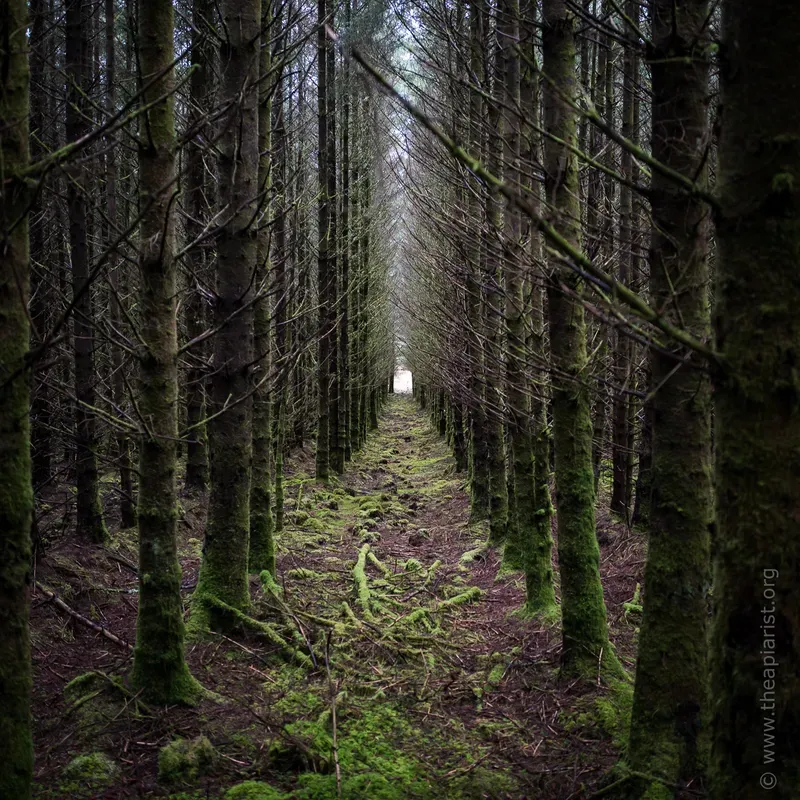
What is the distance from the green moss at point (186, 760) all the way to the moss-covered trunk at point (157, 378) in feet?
1.84

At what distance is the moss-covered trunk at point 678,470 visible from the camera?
10.1 ft

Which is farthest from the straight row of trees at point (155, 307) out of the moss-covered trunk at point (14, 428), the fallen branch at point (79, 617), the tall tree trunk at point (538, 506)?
the tall tree trunk at point (538, 506)

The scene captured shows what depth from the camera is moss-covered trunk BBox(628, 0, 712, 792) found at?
3.07m

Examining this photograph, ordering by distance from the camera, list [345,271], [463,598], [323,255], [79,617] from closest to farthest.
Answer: [79,617] < [463,598] < [323,255] < [345,271]

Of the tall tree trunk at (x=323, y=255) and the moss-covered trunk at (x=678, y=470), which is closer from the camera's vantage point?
the moss-covered trunk at (x=678, y=470)

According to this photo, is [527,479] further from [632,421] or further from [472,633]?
[632,421]

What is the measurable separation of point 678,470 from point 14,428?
2737 mm

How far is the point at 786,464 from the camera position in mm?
1911

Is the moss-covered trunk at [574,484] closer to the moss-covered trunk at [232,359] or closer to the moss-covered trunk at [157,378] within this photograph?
the moss-covered trunk at [232,359]

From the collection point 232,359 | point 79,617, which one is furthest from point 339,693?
point 232,359

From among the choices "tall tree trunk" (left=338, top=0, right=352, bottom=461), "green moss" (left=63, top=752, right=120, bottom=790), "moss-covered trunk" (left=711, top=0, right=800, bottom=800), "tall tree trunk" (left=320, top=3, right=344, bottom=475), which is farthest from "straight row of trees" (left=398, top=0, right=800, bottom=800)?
"tall tree trunk" (left=338, top=0, right=352, bottom=461)

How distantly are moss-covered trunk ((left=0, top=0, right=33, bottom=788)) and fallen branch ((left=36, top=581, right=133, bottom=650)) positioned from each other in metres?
2.81

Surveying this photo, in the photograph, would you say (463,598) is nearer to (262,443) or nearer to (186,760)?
(262,443)

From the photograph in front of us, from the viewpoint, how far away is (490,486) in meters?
9.31
